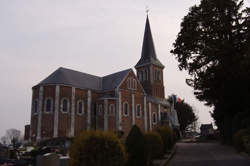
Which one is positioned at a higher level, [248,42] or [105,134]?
[248,42]

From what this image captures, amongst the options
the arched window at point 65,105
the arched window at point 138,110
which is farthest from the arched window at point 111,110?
the arched window at point 65,105

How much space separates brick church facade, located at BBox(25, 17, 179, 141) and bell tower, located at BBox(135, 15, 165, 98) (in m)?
4.67

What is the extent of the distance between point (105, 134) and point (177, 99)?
54.5 m

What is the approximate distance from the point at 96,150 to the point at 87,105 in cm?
3707

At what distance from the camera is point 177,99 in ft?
197

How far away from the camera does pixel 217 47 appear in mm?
17875

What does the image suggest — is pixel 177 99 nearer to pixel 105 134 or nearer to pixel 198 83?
pixel 198 83

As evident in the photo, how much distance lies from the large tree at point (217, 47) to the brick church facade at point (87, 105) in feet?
61.8

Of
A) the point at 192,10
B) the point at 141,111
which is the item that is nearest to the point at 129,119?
the point at 141,111

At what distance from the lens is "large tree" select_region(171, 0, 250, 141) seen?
1794cm

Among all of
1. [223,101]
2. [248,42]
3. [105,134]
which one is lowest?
[105,134]

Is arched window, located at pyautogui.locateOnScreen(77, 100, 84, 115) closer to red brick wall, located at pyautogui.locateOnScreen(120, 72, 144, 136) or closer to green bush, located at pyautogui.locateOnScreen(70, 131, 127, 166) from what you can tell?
red brick wall, located at pyautogui.locateOnScreen(120, 72, 144, 136)

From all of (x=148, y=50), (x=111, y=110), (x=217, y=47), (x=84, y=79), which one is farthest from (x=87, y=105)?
(x=217, y=47)

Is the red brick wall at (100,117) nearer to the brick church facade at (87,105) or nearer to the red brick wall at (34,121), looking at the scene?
the brick church facade at (87,105)
